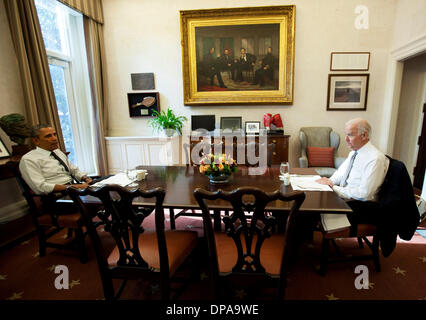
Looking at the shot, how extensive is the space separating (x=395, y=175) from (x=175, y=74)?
12.3ft

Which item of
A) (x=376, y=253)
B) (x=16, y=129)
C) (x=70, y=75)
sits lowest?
(x=376, y=253)

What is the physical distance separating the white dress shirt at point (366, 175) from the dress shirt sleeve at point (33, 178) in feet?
7.93

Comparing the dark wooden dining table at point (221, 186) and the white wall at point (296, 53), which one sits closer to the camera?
the dark wooden dining table at point (221, 186)

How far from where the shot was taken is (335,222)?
1.74m

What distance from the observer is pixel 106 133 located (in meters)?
4.43

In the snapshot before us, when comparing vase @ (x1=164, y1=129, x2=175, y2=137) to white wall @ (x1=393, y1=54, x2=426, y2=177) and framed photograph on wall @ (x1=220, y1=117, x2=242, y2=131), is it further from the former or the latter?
white wall @ (x1=393, y1=54, x2=426, y2=177)

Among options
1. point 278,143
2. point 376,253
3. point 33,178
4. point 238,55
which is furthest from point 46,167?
point 238,55

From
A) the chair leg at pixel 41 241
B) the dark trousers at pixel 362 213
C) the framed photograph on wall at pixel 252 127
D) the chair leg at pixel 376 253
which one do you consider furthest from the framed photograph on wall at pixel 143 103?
the chair leg at pixel 376 253

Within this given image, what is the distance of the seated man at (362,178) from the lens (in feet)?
5.55

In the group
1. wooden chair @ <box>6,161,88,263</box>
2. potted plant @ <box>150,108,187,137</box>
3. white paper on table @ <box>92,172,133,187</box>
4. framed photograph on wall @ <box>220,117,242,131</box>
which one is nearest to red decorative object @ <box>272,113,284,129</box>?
framed photograph on wall @ <box>220,117,242,131</box>

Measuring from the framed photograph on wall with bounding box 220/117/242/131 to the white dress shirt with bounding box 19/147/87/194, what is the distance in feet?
8.39

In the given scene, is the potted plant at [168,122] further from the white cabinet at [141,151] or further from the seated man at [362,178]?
the seated man at [362,178]

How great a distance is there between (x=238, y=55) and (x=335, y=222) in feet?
10.9

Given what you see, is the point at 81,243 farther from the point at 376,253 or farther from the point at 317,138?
the point at 317,138
